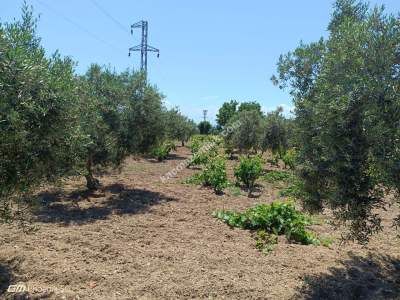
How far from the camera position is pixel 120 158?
13867 mm

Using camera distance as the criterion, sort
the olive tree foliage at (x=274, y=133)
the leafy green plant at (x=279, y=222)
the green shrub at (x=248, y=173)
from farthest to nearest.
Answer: the olive tree foliage at (x=274, y=133) < the green shrub at (x=248, y=173) < the leafy green plant at (x=279, y=222)

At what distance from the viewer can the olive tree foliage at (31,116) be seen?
473 centimetres

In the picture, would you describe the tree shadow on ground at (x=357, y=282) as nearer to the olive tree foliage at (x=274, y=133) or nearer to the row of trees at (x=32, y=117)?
the row of trees at (x=32, y=117)

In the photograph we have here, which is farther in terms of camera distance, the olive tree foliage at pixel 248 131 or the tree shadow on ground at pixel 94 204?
the olive tree foliage at pixel 248 131

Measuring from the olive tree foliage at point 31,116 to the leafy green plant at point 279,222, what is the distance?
5.07m

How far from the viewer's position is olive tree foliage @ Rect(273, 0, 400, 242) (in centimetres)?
482

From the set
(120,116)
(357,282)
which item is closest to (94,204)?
(120,116)

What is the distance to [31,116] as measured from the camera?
518cm

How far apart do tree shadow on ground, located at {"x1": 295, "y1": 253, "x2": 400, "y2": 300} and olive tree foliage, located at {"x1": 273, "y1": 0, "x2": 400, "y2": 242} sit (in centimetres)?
106

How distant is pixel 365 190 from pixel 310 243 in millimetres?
3644

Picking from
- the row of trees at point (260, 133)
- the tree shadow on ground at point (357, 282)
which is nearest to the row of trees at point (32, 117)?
the tree shadow on ground at point (357, 282)

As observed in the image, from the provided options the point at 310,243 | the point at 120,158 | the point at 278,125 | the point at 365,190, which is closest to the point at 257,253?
the point at 310,243

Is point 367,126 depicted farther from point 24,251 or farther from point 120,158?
point 120,158

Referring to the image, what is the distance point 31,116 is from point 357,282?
6133mm
